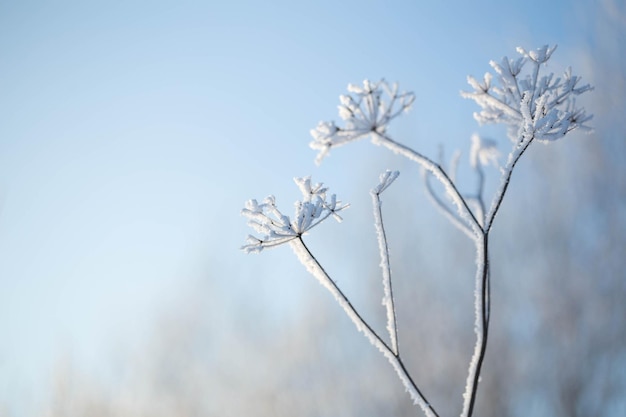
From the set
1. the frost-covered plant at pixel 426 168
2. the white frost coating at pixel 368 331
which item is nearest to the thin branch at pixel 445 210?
the frost-covered plant at pixel 426 168

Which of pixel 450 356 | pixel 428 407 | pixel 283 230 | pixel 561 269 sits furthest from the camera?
pixel 450 356

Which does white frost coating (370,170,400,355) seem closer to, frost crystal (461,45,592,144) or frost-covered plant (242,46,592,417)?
frost-covered plant (242,46,592,417)

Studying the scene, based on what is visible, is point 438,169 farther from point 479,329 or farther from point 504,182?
point 479,329

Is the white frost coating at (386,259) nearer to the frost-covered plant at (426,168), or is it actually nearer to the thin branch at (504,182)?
the frost-covered plant at (426,168)

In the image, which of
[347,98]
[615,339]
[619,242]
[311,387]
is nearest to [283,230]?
[347,98]

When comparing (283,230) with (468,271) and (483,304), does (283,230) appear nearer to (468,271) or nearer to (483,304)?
(483,304)

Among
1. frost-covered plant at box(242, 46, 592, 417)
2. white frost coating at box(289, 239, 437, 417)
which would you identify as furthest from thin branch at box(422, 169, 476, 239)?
white frost coating at box(289, 239, 437, 417)

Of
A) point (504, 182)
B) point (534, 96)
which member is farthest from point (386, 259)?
point (534, 96)
